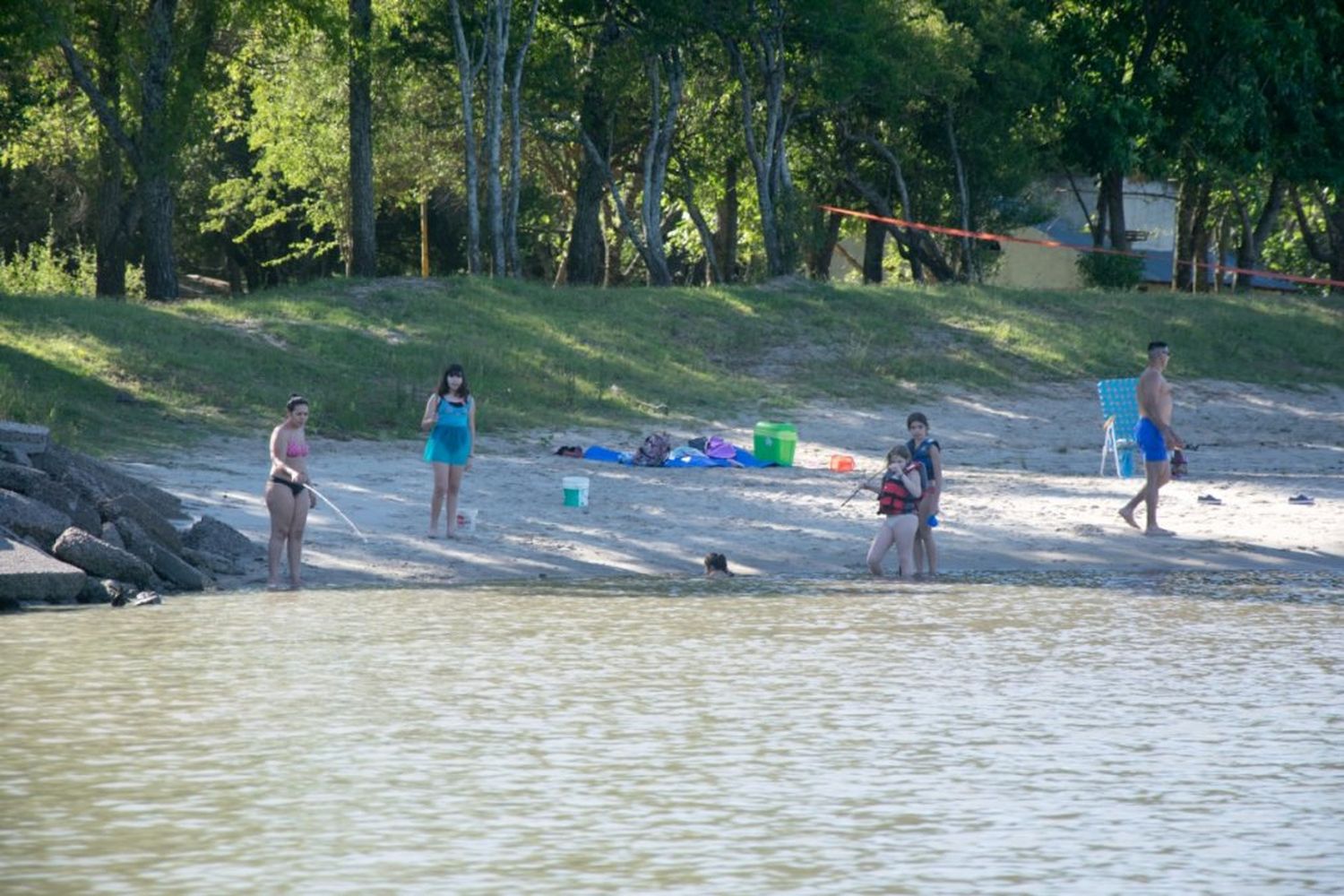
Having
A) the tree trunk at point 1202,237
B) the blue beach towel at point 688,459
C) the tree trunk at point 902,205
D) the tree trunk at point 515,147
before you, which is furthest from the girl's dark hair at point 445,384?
the tree trunk at point 1202,237

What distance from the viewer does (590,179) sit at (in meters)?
37.3

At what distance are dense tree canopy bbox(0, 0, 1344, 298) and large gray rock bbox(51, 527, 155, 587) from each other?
15068 millimetres

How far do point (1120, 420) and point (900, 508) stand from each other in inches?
273

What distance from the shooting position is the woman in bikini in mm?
15594

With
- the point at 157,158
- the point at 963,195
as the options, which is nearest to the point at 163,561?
the point at 157,158

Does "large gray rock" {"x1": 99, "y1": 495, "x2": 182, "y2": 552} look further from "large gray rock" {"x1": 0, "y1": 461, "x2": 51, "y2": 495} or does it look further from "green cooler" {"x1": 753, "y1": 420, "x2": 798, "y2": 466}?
"green cooler" {"x1": 753, "y1": 420, "x2": 798, "y2": 466}

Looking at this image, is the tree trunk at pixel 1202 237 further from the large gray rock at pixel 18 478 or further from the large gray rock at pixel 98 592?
the large gray rock at pixel 98 592

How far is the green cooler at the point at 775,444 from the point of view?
2222cm

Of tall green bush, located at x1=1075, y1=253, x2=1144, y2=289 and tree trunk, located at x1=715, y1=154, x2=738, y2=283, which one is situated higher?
tree trunk, located at x1=715, y1=154, x2=738, y2=283

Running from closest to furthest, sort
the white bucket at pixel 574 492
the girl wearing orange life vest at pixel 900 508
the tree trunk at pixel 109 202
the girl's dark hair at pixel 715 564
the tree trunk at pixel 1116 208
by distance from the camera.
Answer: the girl wearing orange life vest at pixel 900 508
the girl's dark hair at pixel 715 564
the white bucket at pixel 574 492
the tree trunk at pixel 109 202
the tree trunk at pixel 1116 208

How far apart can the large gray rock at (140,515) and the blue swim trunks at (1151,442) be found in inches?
333

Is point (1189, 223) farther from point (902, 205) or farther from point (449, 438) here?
point (449, 438)

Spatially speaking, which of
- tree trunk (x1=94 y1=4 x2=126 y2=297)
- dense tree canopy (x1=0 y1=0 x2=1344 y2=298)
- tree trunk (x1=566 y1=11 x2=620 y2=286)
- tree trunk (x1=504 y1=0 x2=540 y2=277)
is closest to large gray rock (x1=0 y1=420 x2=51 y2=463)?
dense tree canopy (x1=0 y1=0 x2=1344 y2=298)

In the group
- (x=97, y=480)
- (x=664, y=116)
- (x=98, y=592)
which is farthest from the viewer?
(x=664, y=116)
